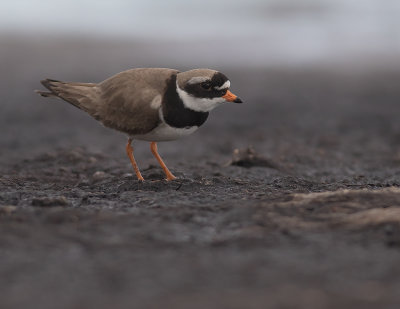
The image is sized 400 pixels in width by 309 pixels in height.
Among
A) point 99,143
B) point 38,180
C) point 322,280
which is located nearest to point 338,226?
point 322,280

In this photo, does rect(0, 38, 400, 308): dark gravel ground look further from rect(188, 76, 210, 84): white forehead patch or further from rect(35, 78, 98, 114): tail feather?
rect(188, 76, 210, 84): white forehead patch

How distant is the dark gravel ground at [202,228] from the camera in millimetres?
3418

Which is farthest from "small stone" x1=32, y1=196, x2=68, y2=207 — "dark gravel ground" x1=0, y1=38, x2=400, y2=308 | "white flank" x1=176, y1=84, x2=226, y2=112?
"white flank" x1=176, y1=84, x2=226, y2=112

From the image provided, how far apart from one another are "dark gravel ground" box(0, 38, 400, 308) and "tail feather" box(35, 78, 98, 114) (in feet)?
2.59

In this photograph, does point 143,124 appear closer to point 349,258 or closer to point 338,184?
point 338,184

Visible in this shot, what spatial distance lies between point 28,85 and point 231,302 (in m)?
12.9

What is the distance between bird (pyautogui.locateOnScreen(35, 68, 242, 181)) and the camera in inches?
239

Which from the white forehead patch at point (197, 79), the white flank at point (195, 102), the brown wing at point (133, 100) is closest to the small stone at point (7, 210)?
the brown wing at point (133, 100)

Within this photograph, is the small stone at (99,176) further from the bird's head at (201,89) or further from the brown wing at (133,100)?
the bird's head at (201,89)

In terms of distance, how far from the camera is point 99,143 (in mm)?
10414

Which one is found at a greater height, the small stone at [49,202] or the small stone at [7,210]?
the small stone at [7,210]

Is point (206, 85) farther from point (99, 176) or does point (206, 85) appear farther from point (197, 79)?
point (99, 176)

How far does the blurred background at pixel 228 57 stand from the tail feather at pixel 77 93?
2.36m

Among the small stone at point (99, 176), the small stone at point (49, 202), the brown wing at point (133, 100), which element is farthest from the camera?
the small stone at point (99, 176)
